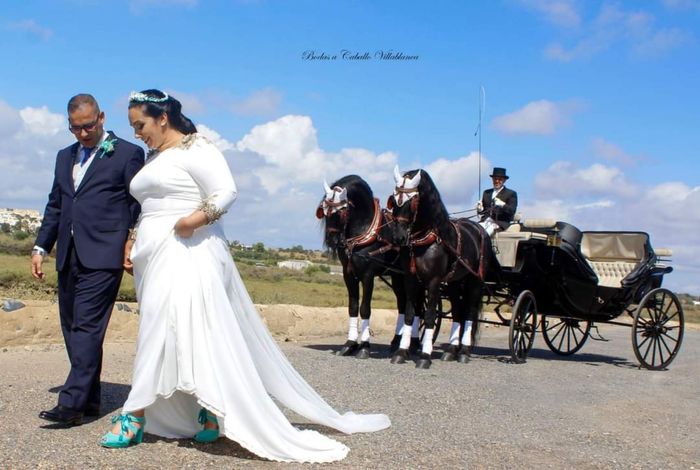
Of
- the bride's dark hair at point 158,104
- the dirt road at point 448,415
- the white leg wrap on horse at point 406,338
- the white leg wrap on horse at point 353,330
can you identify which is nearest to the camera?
the dirt road at point 448,415

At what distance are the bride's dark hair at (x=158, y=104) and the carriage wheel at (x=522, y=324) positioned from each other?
24.7 feet

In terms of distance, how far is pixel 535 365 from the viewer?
12.0 m

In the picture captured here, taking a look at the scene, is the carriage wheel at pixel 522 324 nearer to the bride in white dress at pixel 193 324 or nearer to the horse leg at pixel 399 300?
the horse leg at pixel 399 300

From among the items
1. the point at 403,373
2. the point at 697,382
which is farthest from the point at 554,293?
the point at 403,373

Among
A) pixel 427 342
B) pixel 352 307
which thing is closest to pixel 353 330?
pixel 352 307

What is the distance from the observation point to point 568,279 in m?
12.4

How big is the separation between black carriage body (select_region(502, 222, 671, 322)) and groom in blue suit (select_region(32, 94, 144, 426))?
25.2 ft

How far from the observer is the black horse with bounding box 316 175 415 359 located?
1152 cm

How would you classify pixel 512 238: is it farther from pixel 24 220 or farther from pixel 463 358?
pixel 24 220

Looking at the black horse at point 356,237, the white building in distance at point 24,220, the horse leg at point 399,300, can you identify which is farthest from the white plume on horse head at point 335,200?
the white building in distance at point 24,220

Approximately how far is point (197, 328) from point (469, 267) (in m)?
7.14

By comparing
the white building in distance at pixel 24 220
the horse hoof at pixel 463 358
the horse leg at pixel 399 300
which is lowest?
the horse hoof at pixel 463 358

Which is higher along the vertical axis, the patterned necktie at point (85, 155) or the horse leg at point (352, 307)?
the patterned necktie at point (85, 155)

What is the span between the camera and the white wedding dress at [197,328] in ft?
16.5
